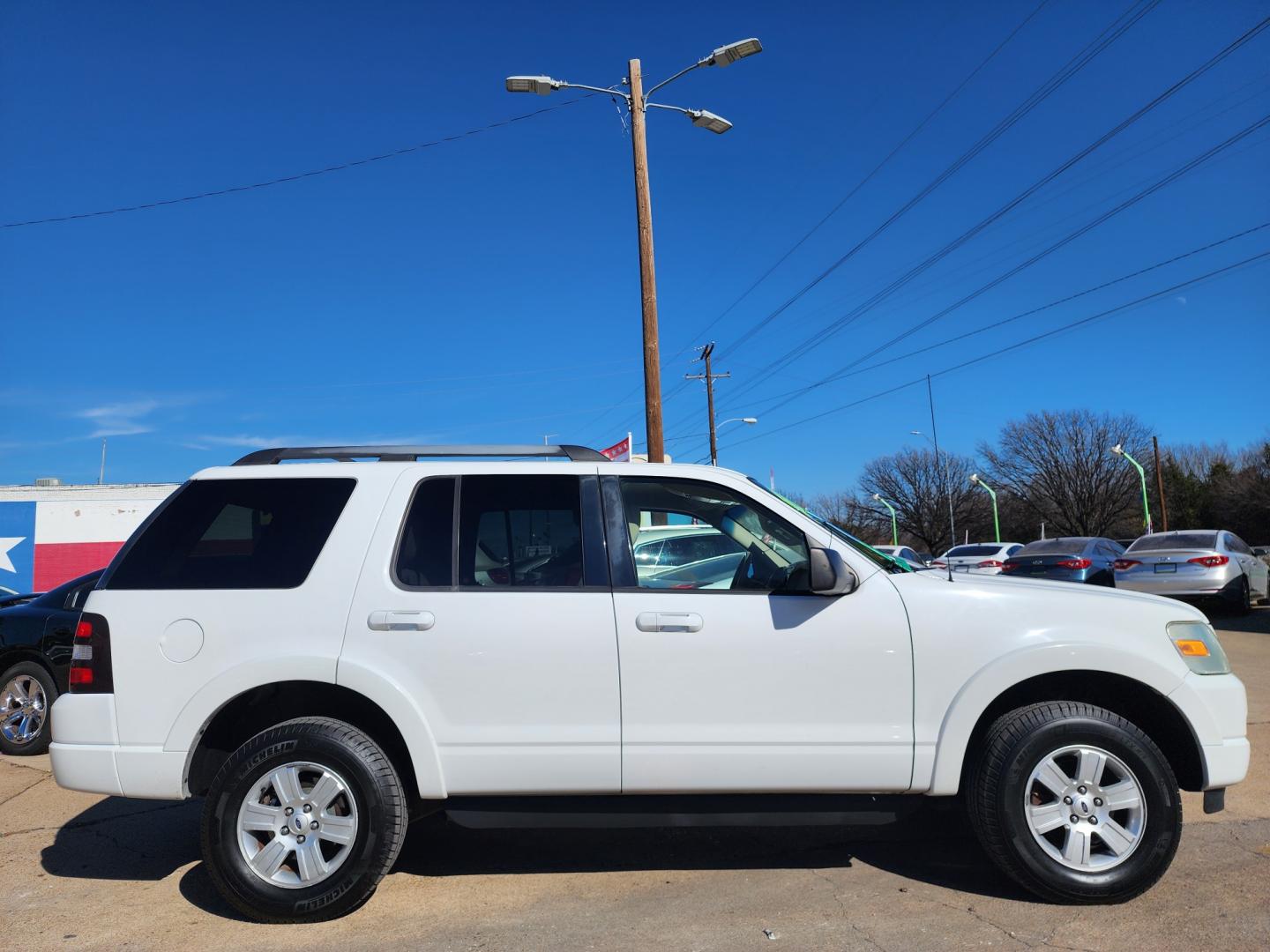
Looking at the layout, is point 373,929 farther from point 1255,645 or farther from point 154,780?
point 1255,645

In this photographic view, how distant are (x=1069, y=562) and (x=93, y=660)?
→ 49.5 ft

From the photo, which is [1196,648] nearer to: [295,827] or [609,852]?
[609,852]

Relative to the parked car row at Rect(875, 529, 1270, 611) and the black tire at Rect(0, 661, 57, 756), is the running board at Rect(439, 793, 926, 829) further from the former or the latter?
the parked car row at Rect(875, 529, 1270, 611)

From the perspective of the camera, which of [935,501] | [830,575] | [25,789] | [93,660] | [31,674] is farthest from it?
[935,501]

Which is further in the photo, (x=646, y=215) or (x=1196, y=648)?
(x=646, y=215)

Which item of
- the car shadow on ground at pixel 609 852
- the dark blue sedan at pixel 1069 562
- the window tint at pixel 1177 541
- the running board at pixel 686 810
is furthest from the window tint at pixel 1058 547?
the running board at pixel 686 810

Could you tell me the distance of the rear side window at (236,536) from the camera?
155 inches

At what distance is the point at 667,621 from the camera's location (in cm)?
378

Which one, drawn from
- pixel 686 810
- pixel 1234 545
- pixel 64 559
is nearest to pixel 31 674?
pixel 686 810

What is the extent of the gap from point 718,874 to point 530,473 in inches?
81.9

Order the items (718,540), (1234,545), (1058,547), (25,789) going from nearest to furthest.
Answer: (718,540) → (25,789) → (1234,545) → (1058,547)

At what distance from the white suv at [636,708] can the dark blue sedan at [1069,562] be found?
11530mm

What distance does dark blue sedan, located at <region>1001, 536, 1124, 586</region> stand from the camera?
50.3ft

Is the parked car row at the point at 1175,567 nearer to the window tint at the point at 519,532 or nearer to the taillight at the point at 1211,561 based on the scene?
the taillight at the point at 1211,561
